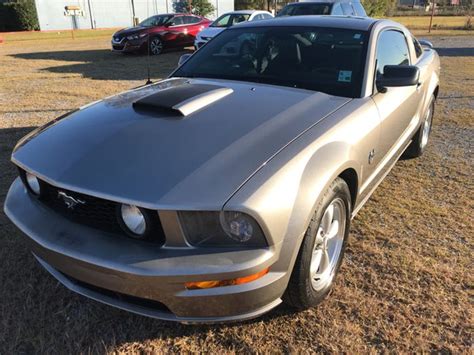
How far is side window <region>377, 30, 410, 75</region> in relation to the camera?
132 inches

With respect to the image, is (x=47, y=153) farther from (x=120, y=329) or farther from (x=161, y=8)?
(x=161, y=8)

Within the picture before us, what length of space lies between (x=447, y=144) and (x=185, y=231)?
450 cm

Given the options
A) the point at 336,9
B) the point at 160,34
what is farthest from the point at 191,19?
the point at 336,9

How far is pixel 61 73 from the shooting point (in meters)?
10.8

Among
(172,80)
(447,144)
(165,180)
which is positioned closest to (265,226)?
(165,180)

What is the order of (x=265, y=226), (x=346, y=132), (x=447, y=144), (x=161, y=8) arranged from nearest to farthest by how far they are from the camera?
1. (x=265, y=226)
2. (x=346, y=132)
3. (x=447, y=144)
4. (x=161, y=8)

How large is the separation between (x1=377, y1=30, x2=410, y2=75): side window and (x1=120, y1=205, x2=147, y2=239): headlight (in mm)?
2142

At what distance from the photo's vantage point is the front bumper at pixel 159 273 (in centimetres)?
186

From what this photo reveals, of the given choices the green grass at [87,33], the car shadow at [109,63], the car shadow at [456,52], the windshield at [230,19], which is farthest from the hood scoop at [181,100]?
the green grass at [87,33]

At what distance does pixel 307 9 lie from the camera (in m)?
10.7

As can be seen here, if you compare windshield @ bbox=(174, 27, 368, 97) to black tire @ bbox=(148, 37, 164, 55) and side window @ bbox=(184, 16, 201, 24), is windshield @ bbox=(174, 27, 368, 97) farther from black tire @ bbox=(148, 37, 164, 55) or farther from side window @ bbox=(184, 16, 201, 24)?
side window @ bbox=(184, 16, 201, 24)

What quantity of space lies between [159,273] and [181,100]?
120cm

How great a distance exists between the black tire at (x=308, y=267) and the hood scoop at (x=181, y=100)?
3.10 ft

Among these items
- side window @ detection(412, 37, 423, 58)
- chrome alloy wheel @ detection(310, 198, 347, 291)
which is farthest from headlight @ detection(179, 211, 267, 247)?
side window @ detection(412, 37, 423, 58)
